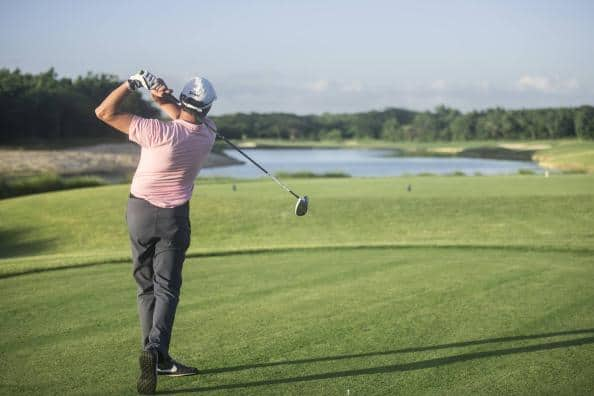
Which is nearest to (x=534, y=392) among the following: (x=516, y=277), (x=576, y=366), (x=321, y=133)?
(x=576, y=366)

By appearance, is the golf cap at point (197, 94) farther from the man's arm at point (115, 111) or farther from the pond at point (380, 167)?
the pond at point (380, 167)

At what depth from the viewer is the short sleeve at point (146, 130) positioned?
171 inches

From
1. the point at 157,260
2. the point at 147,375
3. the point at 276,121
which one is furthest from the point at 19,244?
the point at 276,121

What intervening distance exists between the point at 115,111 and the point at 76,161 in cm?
5445

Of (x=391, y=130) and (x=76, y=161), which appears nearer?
(x=76, y=161)

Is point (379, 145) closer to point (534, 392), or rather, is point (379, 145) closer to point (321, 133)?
point (321, 133)

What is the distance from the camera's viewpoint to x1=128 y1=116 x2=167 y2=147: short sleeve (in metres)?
4.33

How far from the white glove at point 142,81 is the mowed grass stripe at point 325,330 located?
1876 millimetres

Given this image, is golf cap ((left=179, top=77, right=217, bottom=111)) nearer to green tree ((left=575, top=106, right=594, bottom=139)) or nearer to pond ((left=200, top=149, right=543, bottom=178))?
pond ((left=200, top=149, right=543, bottom=178))

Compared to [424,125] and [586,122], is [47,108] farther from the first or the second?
[424,125]

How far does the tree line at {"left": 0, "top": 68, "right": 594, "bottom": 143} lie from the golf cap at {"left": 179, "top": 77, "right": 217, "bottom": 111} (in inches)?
704

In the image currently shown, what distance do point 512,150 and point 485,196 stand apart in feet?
289

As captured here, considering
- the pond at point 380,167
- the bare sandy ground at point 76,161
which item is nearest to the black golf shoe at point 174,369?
the pond at point 380,167

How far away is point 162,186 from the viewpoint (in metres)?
4.50
